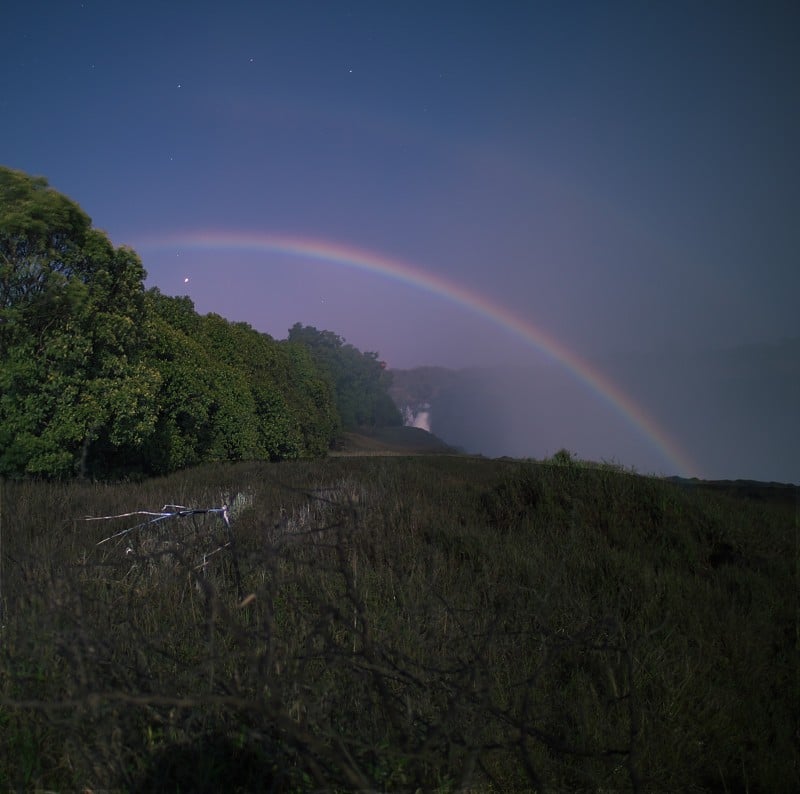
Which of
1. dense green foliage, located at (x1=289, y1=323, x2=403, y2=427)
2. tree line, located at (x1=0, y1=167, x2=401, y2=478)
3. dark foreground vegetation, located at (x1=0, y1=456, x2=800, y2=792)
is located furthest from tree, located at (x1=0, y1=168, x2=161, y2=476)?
dense green foliage, located at (x1=289, y1=323, x2=403, y2=427)

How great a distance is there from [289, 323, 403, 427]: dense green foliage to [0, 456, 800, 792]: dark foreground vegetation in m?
65.6

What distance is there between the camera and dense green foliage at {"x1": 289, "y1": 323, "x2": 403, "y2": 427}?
238 ft

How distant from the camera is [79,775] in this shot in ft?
6.76

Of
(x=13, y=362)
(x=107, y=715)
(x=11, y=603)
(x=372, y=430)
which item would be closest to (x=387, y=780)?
(x=107, y=715)

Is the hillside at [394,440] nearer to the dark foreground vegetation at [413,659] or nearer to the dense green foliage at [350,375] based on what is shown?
the dense green foliage at [350,375]

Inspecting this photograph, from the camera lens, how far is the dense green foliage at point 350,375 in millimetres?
72625

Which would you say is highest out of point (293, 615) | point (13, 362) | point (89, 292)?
point (89, 292)

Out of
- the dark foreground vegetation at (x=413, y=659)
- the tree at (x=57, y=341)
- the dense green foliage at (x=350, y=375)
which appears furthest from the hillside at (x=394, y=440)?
the dark foreground vegetation at (x=413, y=659)

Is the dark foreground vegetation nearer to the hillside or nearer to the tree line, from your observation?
the tree line

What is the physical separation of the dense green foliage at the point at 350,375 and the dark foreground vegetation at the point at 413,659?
65.6 meters

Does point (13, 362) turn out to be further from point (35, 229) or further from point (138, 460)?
point (138, 460)

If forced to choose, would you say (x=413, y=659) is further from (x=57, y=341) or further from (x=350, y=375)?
(x=350, y=375)

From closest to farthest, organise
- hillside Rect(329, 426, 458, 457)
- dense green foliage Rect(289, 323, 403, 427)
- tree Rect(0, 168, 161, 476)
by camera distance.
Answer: tree Rect(0, 168, 161, 476), hillside Rect(329, 426, 458, 457), dense green foliage Rect(289, 323, 403, 427)

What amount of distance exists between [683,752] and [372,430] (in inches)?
3032
